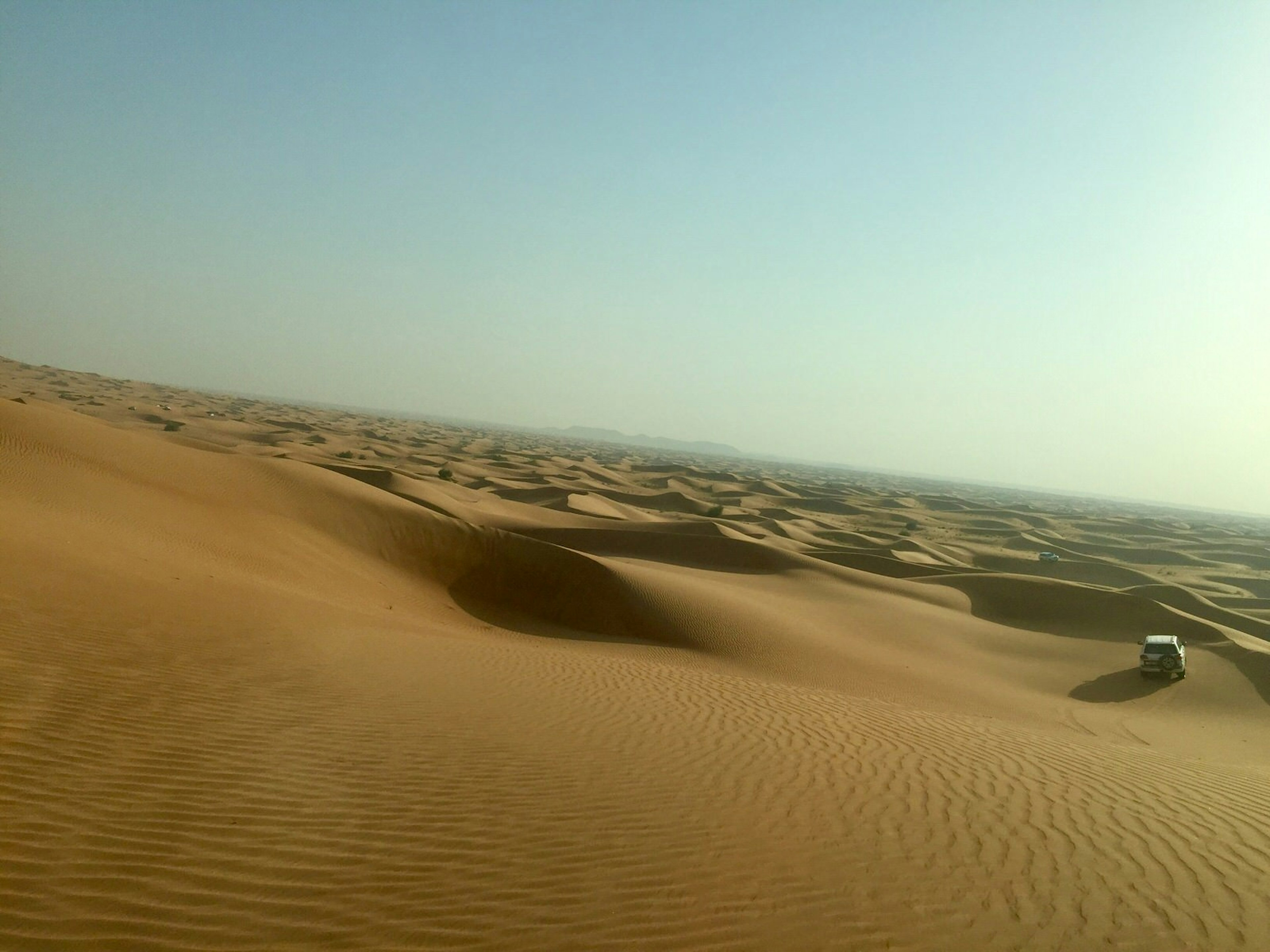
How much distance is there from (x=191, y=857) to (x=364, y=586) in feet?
43.0

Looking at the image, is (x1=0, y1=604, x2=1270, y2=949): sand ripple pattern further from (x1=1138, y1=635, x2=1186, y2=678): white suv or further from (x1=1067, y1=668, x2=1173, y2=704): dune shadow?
(x1=1138, y1=635, x2=1186, y2=678): white suv

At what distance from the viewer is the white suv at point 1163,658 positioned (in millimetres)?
17766

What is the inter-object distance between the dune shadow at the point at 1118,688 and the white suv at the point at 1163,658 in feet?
0.50

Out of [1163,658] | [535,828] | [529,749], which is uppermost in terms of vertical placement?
[535,828]

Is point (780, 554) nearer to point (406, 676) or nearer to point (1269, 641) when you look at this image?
point (1269, 641)

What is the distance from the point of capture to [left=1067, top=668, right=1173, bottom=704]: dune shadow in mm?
16859

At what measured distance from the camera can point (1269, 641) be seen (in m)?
24.3

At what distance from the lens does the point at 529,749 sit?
7.24 meters

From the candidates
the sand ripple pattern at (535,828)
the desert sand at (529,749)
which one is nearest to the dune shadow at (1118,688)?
the desert sand at (529,749)

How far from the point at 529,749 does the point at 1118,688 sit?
16117 millimetres

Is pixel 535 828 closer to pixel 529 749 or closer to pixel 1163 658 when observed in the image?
pixel 529 749

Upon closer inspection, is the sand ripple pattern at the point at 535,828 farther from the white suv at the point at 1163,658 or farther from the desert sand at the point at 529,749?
the white suv at the point at 1163,658

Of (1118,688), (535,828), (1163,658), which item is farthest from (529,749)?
(1163,658)

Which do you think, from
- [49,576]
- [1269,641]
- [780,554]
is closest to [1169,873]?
[49,576]
